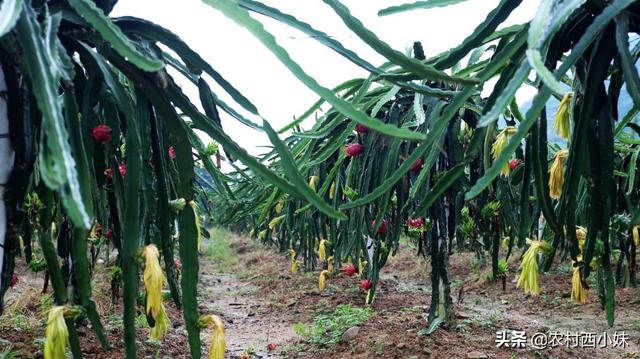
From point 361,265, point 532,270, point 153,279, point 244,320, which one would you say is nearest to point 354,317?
point 361,265

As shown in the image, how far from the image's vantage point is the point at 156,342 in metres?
2.85

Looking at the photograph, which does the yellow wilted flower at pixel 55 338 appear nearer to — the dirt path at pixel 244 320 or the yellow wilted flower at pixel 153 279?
the yellow wilted flower at pixel 153 279

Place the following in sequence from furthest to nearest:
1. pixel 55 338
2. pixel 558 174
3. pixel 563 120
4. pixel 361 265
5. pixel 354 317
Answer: pixel 361 265
pixel 354 317
pixel 558 174
pixel 563 120
pixel 55 338

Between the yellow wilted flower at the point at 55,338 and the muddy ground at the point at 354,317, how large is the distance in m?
1.50

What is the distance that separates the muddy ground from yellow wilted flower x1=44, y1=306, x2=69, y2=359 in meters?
1.50

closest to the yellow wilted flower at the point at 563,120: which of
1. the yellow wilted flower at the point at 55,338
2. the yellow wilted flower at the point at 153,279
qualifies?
the yellow wilted flower at the point at 153,279

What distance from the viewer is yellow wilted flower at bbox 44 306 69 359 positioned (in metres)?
1.02

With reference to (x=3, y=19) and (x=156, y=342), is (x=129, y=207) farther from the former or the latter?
(x=156, y=342)

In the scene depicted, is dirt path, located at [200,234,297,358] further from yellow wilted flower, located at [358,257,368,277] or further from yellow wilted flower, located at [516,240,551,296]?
yellow wilted flower, located at [516,240,551,296]

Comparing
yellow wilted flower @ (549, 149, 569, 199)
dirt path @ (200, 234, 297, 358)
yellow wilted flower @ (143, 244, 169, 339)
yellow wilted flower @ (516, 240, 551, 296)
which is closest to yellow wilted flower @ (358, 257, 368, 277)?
dirt path @ (200, 234, 297, 358)

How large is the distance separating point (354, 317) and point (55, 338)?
2.55 m

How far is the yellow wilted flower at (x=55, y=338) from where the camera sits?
1.02 metres

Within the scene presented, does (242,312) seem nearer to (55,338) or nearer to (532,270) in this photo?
(532,270)

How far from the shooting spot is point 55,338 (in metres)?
1.03
